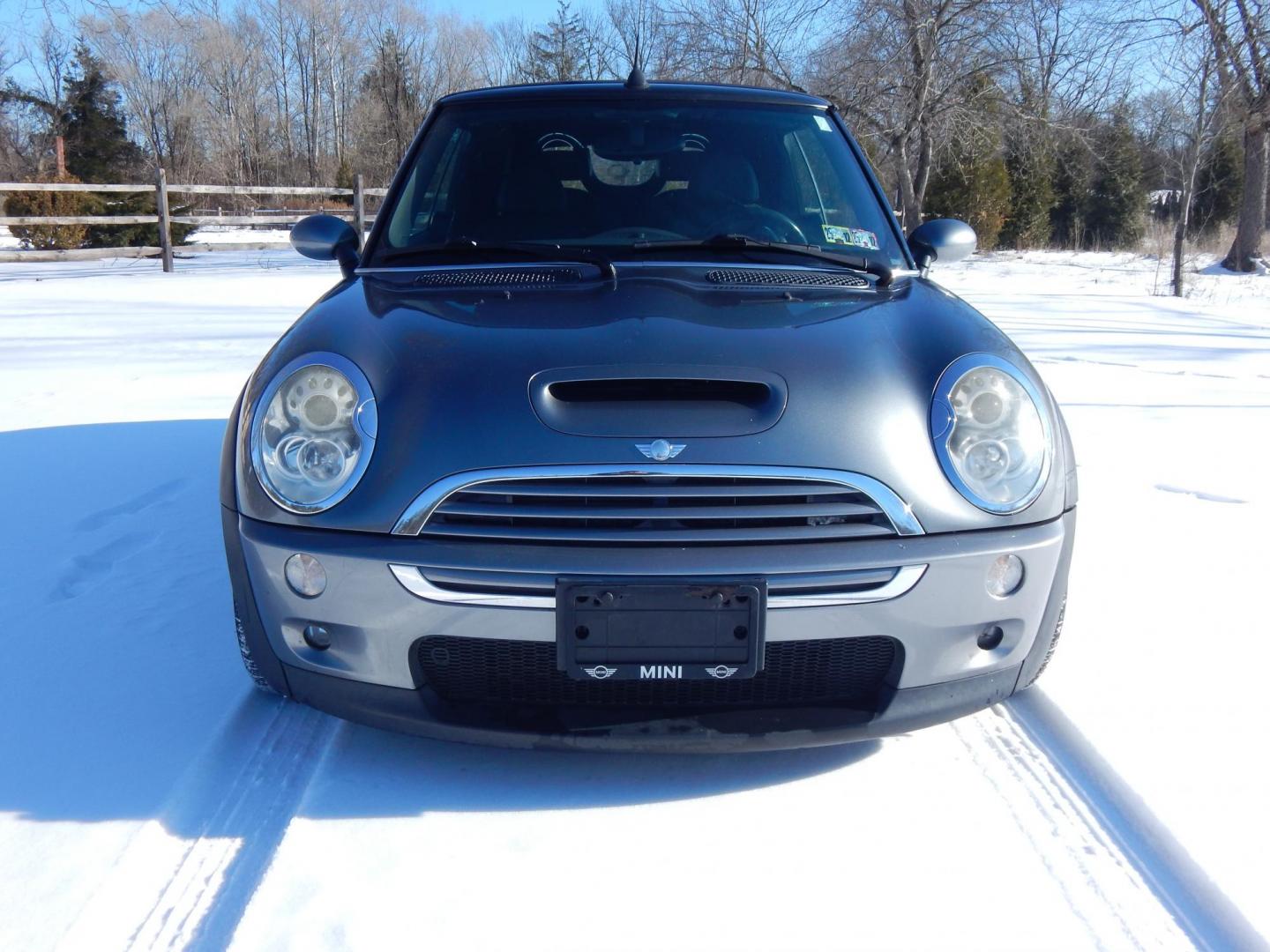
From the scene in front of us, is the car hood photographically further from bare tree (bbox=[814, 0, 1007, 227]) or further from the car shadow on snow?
bare tree (bbox=[814, 0, 1007, 227])

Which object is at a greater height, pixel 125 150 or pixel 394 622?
pixel 125 150

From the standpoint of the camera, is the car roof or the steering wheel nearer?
the steering wheel

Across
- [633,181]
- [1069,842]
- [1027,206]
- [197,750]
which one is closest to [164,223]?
[633,181]

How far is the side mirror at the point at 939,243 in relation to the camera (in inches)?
121

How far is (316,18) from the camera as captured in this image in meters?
53.0

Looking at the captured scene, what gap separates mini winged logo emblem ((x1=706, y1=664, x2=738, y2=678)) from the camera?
6.12ft

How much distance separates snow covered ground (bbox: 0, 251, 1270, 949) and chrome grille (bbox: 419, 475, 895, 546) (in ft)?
1.92

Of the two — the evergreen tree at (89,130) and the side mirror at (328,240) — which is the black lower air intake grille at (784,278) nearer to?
the side mirror at (328,240)

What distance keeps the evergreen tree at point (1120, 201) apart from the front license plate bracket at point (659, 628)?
27.2 m

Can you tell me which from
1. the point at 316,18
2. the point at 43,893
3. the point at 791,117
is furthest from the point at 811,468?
the point at 316,18

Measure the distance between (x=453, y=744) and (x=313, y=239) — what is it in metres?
1.66

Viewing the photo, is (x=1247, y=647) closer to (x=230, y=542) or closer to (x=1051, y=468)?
(x=1051, y=468)

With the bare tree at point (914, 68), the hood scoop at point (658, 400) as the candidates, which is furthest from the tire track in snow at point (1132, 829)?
the bare tree at point (914, 68)

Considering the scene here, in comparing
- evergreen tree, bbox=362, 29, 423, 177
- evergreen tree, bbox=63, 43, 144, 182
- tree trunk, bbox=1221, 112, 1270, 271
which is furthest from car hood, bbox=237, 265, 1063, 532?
evergreen tree, bbox=362, 29, 423, 177
